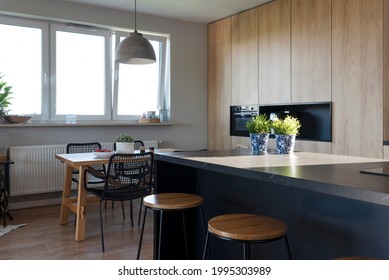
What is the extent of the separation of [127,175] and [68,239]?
82 cm

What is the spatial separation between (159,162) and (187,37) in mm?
3863

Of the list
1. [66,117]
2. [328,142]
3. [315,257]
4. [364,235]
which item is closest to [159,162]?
[315,257]

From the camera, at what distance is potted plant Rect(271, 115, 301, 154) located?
239cm

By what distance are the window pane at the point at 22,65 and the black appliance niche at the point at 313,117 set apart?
307 cm

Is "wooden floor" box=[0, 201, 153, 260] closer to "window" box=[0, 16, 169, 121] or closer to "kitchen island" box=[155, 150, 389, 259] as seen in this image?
"kitchen island" box=[155, 150, 389, 259]

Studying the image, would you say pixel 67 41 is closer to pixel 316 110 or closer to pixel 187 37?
pixel 187 37

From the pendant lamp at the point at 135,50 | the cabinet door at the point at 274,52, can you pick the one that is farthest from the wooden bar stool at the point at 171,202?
the cabinet door at the point at 274,52

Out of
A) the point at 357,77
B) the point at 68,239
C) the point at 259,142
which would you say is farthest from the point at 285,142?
the point at 68,239

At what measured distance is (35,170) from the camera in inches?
188

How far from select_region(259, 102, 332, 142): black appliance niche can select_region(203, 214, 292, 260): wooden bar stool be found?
2792 millimetres

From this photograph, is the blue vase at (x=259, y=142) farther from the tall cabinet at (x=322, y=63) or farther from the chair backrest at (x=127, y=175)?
the tall cabinet at (x=322, y=63)

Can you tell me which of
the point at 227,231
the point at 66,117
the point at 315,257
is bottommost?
the point at 315,257

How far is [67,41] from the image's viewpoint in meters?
5.14

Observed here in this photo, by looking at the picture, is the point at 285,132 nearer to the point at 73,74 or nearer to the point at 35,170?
the point at 35,170
